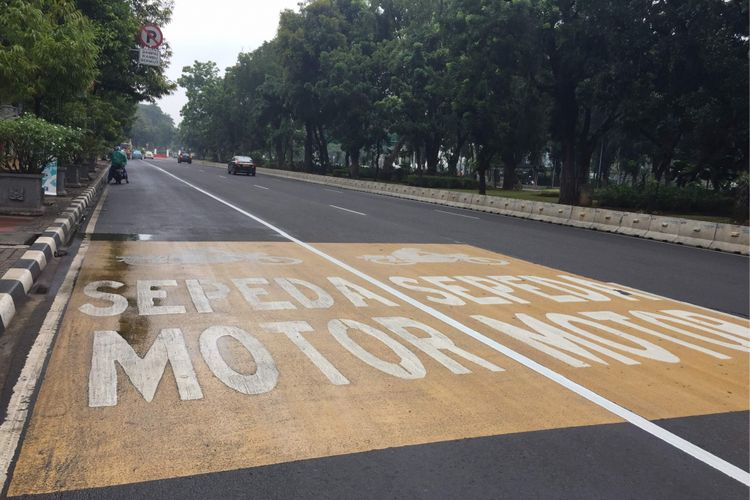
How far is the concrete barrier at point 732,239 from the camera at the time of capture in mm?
14584

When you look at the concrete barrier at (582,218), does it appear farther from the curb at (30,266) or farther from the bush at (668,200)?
the curb at (30,266)

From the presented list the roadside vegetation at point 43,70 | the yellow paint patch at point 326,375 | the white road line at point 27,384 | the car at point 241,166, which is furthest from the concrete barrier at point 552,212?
the car at point 241,166

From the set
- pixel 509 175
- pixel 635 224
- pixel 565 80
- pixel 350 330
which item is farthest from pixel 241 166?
pixel 350 330

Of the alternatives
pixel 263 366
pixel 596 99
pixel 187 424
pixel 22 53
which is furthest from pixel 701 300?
pixel 596 99

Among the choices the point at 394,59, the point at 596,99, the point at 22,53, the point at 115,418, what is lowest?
the point at 115,418

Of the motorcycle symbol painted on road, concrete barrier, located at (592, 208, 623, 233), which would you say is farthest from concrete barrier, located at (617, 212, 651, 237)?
the motorcycle symbol painted on road

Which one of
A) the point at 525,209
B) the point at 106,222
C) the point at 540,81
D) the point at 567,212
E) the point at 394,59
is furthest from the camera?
the point at 394,59

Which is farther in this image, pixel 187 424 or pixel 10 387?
pixel 10 387

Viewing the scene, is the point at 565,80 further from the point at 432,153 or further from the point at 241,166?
the point at 241,166

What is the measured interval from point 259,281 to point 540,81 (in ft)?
78.8

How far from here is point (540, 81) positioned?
28844 millimetres

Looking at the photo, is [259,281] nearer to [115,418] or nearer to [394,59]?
[115,418]

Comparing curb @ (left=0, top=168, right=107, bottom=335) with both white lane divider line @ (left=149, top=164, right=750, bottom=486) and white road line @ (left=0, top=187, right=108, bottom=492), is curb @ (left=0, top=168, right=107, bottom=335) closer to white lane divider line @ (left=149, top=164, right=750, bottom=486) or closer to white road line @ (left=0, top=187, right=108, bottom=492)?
white road line @ (left=0, top=187, right=108, bottom=492)

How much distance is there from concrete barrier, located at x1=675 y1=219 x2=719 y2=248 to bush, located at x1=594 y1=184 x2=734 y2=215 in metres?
10.1
